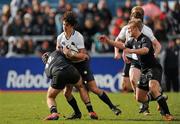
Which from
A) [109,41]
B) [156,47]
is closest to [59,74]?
[109,41]

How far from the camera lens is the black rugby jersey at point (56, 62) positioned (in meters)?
14.1

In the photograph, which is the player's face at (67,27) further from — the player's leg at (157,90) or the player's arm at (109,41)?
the player's leg at (157,90)

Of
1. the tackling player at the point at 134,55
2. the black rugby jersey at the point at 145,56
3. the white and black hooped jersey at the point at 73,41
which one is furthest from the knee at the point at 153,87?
the white and black hooped jersey at the point at 73,41

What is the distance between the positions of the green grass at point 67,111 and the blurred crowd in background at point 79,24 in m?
4.81

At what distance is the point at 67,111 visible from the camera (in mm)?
16766

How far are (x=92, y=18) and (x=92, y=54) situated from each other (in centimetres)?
182

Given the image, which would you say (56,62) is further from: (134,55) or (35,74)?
(35,74)

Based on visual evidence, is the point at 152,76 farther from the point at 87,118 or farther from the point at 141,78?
the point at 87,118

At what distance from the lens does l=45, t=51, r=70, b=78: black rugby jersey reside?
46.1 feet

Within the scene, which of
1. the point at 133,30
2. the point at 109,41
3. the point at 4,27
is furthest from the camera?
the point at 4,27

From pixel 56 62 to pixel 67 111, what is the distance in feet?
9.59

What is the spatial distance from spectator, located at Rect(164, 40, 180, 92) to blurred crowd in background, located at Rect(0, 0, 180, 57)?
1.87ft

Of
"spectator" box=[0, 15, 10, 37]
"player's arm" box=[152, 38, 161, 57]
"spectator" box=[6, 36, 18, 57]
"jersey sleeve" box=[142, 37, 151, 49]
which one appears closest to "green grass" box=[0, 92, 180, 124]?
"player's arm" box=[152, 38, 161, 57]

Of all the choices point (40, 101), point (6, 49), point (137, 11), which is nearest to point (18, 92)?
point (6, 49)
